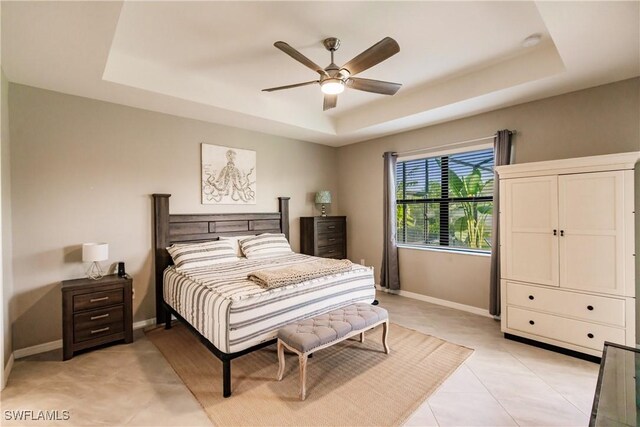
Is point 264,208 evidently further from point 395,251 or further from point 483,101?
point 483,101

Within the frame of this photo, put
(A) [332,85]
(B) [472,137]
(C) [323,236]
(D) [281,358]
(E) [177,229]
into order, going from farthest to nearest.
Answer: (C) [323,236] → (B) [472,137] → (E) [177,229] → (A) [332,85] → (D) [281,358]

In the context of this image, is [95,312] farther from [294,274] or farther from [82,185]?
[294,274]

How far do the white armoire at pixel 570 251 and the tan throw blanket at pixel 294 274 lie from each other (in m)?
1.80

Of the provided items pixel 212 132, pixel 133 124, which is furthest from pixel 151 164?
pixel 212 132

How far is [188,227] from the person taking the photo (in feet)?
12.6

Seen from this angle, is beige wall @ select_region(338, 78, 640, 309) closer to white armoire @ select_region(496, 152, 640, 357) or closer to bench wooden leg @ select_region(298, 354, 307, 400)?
white armoire @ select_region(496, 152, 640, 357)

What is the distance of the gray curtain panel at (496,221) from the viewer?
3.57 meters

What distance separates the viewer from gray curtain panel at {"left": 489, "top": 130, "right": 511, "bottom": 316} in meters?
3.57

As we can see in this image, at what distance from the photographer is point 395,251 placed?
4.81 m

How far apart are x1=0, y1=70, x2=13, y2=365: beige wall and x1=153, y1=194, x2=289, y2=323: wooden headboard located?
4.03 ft

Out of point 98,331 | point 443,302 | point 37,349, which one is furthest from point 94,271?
point 443,302

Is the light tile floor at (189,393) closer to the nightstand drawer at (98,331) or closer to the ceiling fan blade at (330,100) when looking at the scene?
the nightstand drawer at (98,331)

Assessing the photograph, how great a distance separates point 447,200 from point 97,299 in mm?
4448

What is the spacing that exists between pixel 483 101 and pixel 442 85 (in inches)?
19.6
